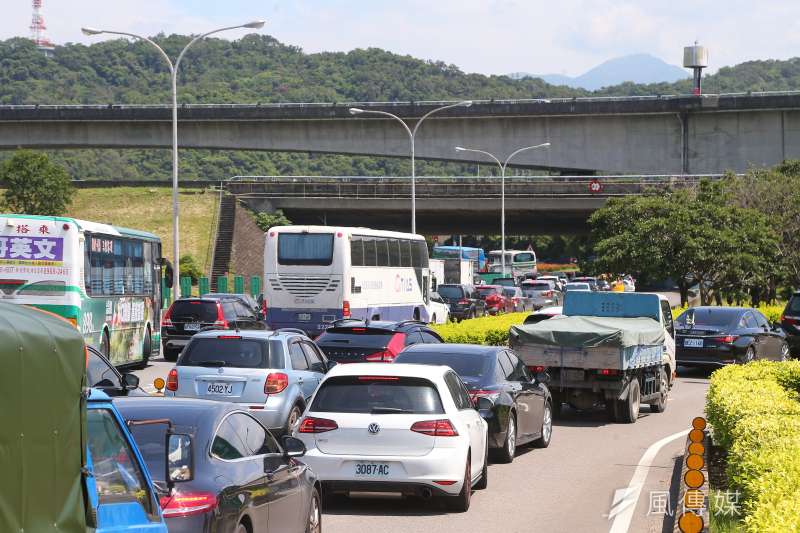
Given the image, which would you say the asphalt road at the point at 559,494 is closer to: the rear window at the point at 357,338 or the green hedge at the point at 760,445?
the green hedge at the point at 760,445

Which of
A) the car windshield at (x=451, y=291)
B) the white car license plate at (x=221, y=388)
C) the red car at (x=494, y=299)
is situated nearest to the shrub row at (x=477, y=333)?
the white car license plate at (x=221, y=388)

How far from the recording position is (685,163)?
240ft

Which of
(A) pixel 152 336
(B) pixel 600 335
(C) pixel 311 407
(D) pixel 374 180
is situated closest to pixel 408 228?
(D) pixel 374 180

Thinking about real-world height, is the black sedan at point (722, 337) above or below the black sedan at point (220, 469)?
below

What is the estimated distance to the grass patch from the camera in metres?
75.1

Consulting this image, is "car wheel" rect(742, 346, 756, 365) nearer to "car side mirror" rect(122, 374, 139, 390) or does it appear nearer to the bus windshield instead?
the bus windshield

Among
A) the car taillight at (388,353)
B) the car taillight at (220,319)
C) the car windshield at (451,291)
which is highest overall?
the car taillight at (388,353)

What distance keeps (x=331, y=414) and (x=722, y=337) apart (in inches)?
726

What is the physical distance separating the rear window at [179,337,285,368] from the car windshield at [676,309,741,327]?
50.3ft

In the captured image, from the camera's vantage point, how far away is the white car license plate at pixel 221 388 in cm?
1622

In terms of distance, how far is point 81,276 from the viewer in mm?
25312

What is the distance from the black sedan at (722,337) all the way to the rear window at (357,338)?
11080mm

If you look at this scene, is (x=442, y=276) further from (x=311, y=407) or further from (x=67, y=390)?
(x=67, y=390)

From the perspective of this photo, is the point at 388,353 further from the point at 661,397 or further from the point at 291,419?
the point at 661,397
